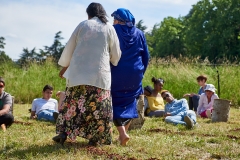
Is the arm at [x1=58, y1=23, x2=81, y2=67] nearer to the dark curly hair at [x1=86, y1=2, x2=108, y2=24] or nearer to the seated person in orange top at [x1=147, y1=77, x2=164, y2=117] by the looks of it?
the dark curly hair at [x1=86, y1=2, x2=108, y2=24]

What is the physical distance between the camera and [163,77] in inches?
650

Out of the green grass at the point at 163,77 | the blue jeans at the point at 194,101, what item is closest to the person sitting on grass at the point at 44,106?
the blue jeans at the point at 194,101

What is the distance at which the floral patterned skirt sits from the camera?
5.43 meters

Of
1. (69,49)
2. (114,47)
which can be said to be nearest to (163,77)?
(114,47)

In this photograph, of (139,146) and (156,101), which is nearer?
(139,146)

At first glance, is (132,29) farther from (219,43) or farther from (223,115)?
(219,43)

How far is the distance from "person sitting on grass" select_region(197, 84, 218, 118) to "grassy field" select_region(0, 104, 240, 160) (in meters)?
2.69

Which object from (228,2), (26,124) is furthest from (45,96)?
(228,2)

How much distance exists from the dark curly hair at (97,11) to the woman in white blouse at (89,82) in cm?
2

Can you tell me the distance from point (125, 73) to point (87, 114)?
0.82 metres

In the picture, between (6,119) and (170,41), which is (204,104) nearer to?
(6,119)

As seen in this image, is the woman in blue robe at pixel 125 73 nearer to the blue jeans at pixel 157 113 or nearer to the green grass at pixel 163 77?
the blue jeans at pixel 157 113

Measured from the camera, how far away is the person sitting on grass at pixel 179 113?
8.11m

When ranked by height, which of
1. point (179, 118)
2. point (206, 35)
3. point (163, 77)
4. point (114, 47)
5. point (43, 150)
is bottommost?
point (43, 150)
